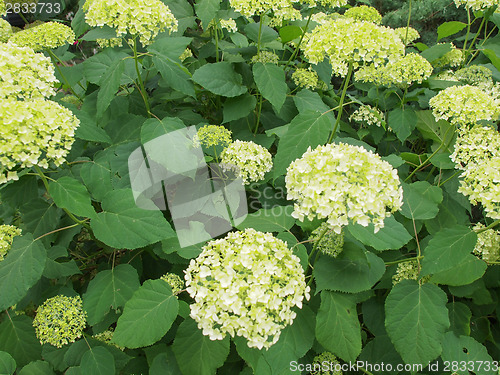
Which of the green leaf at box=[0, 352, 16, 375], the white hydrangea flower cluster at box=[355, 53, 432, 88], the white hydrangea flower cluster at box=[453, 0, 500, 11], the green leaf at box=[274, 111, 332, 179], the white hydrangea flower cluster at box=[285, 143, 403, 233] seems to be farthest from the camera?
Answer: the white hydrangea flower cluster at box=[453, 0, 500, 11]

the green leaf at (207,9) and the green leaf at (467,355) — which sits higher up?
the green leaf at (207,9)

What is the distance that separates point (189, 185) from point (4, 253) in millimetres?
1216

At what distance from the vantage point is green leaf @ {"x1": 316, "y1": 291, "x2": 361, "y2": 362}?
1729 mm

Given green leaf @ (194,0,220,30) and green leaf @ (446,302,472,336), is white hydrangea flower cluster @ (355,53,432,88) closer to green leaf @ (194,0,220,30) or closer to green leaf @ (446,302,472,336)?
green leaf @ (194,0,220,30)

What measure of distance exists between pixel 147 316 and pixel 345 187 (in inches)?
45.3

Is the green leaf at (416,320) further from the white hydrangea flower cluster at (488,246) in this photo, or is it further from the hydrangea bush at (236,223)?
the white hydrangea flower cluster at (488,246)

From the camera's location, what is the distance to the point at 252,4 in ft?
8.55

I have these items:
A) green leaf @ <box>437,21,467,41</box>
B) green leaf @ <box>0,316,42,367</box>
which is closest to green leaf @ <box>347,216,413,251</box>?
green leaf @ <box>0,316,42,367</box>

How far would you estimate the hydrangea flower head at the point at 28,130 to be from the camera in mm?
1559

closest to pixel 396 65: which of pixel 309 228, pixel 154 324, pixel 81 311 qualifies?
pixel 309 228

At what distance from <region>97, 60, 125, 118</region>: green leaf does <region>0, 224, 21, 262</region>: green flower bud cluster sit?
92 cm

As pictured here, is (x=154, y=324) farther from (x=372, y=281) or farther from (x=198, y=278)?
(x=372, y=281)

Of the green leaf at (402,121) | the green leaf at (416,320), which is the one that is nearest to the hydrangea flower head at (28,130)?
the green leaf at (416,320)

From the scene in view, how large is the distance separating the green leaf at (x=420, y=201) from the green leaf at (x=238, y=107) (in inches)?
55.1
